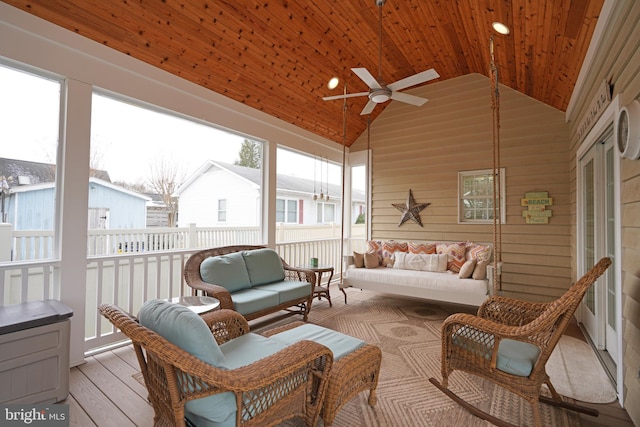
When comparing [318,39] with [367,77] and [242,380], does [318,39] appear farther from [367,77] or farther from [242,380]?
[242,380]

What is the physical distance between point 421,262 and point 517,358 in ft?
9.87

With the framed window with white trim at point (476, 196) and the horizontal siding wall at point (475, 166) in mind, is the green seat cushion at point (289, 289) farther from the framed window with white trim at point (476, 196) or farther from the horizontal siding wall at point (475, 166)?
the framed window with white trim at point (476, 196)

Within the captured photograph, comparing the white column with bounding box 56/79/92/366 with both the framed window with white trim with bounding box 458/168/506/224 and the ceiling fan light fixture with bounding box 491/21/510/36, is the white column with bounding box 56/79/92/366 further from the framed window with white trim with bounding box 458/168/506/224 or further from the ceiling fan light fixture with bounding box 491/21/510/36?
the framed window with white trim with bounding box 458/168/506/224

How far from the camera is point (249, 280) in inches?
156

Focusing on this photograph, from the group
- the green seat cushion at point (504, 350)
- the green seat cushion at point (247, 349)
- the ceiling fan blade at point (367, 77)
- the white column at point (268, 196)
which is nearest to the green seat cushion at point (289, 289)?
the white column at point (268, 196)

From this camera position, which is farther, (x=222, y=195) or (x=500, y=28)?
(x=222, y=195)

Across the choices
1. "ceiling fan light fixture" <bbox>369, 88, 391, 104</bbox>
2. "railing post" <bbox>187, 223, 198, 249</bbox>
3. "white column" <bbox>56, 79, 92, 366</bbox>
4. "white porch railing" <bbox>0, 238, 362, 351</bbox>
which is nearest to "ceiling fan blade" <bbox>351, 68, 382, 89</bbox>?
"ceiling fan light fixture" <bbox>369, 88, 391, 104</bbox>

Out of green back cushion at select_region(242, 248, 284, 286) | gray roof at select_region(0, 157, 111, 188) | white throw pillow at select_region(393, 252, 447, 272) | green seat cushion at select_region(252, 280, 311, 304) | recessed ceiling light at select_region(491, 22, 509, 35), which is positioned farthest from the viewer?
white throw pillow at select_region(393, 252, 447, 272)

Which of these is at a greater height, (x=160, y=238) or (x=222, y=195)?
(x=222, y=195)

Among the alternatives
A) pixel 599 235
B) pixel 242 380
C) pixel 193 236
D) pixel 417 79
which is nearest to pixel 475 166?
pixel 599 235

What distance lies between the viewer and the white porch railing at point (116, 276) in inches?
110

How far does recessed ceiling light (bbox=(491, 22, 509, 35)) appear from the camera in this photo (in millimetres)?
3414

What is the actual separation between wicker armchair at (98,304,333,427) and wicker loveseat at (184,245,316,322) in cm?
145

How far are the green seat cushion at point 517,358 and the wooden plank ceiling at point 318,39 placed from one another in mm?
2652
